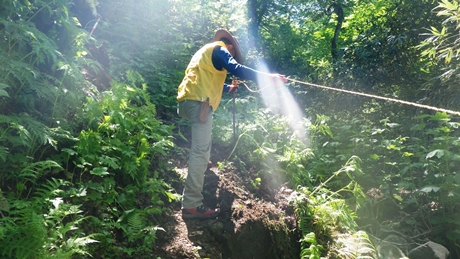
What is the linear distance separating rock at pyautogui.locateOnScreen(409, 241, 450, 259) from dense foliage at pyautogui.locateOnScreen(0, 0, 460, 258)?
1.58 feet

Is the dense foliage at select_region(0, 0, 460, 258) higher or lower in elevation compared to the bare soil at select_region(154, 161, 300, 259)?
higher

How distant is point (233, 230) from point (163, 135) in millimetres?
2395

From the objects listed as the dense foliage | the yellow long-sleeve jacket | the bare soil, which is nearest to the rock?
the dense foliage

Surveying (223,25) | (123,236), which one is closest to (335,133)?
(123,236)

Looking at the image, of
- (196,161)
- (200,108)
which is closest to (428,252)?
(196,161)

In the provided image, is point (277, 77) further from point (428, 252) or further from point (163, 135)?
point (428, 252)

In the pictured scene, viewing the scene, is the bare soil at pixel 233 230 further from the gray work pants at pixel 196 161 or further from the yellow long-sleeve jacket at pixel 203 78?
the yellow long-sleeve jacket at pixel 203 78

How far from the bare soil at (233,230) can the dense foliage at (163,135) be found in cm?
21

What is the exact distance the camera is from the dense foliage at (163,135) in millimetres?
3379

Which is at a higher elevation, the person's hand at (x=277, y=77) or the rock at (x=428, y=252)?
the person's hand at (x=277, y=77)

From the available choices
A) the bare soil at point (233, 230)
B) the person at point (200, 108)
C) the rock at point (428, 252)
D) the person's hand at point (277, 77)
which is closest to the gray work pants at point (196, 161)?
the person at point (200, 108)

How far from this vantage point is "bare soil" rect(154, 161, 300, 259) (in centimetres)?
373

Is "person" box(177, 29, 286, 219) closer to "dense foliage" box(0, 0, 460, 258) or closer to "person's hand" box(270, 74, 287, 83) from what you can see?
"person's hand" box(270, 74, 287, 83)

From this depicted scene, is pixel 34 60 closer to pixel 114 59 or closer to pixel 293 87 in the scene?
pixel 114 59
